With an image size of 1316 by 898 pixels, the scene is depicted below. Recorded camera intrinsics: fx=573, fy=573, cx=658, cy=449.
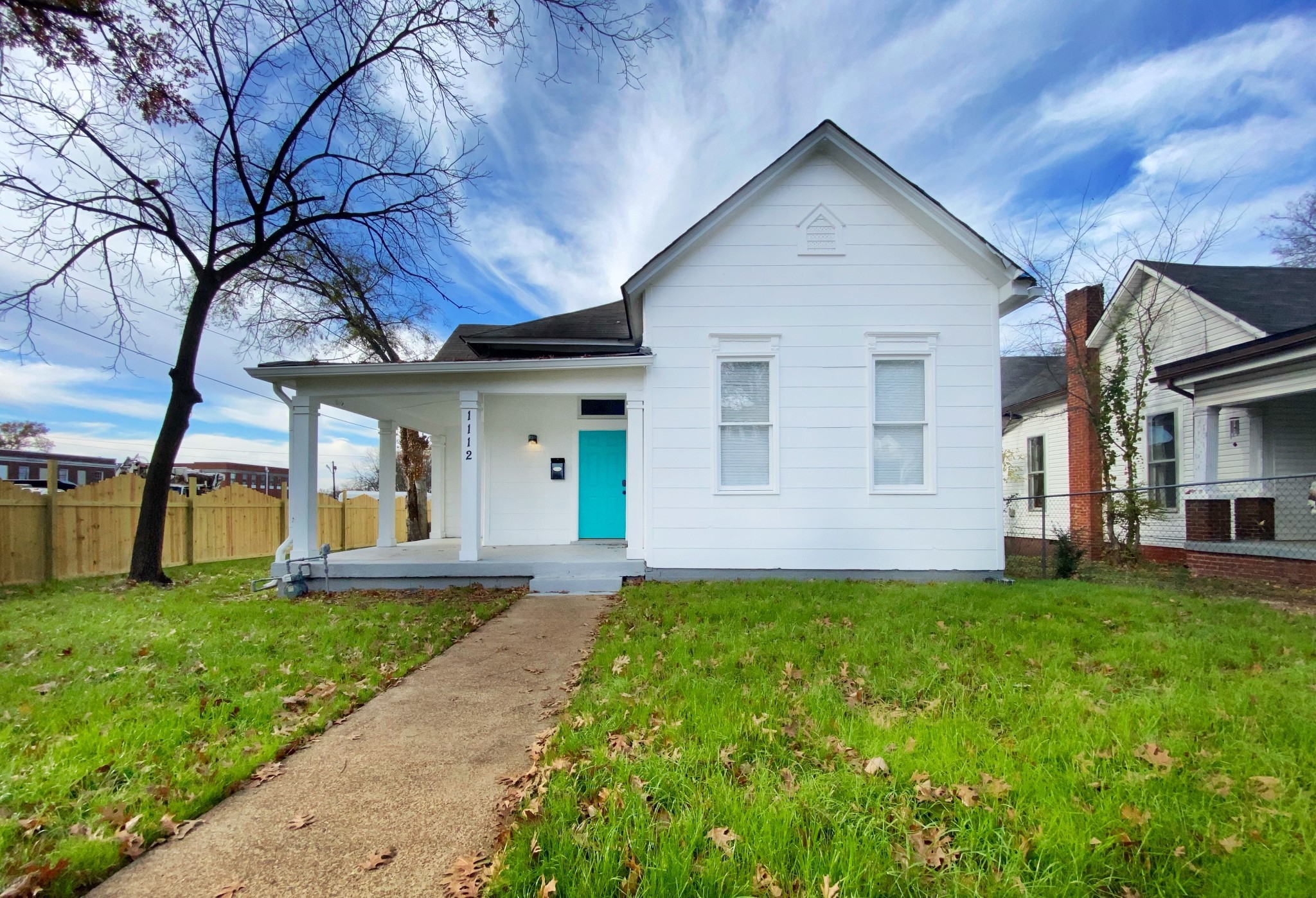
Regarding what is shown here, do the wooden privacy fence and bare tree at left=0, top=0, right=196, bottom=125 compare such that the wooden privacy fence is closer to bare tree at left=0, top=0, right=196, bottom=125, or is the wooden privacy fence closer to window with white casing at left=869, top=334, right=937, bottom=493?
bare tree at left=0, top=0, right=196, bottom=125

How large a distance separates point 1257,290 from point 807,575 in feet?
38.7

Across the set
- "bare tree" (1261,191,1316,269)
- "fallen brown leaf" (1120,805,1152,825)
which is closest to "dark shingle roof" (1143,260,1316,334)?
"bare tree" (1261,191,1316,269)

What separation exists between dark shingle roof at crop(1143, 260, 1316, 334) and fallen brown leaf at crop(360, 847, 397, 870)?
1410cm

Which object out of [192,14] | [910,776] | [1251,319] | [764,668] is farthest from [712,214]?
[1251,319]

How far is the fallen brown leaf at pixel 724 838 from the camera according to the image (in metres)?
2.08

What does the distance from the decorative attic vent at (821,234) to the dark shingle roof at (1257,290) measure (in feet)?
26.7

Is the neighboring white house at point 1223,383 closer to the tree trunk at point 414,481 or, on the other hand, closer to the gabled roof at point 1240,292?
the gabled roof at point 1240,292

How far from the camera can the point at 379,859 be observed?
2.16 metres

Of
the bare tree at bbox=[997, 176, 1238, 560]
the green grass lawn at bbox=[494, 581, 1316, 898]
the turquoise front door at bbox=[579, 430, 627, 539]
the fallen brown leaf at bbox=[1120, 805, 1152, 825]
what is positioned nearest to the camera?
the green grass lawn at bbox=[494, 581, 1316, 898]

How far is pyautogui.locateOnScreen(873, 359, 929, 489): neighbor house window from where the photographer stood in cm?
801

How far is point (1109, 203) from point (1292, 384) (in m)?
5.20

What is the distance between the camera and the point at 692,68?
33.2ft

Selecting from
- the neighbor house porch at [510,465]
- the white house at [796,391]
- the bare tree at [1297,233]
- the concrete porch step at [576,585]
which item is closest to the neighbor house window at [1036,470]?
the white house at [796,391]

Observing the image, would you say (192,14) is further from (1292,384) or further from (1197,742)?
(1292,384)
